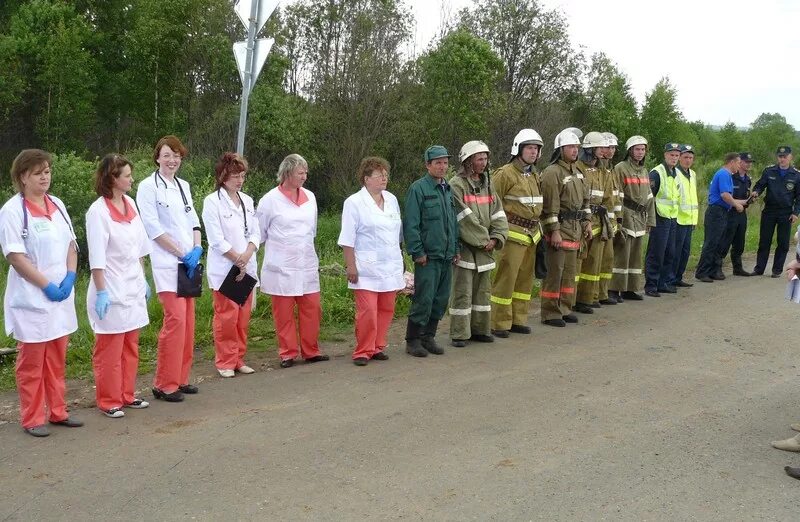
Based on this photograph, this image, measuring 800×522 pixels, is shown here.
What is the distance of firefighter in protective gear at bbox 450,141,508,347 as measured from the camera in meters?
8.64

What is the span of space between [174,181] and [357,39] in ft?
76.2

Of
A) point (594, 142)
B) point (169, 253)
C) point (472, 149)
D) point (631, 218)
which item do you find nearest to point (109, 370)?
point (169, 253)

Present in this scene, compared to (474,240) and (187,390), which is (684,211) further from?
(187,390)

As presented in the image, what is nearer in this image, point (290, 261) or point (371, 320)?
point (290, 261)

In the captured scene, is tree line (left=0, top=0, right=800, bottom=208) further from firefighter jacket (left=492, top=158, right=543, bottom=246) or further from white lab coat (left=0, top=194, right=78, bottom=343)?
white lab coat (left=0, top=194, right=78, bottom=343)

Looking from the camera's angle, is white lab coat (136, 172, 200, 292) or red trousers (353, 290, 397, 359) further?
red trousers (353, 290, 397, 359)

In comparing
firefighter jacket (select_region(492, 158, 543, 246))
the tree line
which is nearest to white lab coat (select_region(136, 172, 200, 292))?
firefighter jacket (select_region(492, 158, 543, 246))

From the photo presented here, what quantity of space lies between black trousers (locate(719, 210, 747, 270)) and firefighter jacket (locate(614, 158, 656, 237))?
2.80 m

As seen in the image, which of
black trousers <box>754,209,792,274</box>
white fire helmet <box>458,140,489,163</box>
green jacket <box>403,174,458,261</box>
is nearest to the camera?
green jacket <box>403,174,458,261</box>

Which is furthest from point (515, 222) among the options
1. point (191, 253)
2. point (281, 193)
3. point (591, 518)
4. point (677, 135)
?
point (677, 135)

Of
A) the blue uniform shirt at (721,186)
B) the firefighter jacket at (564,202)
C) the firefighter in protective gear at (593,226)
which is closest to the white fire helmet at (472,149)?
the firefighter jacket at (564,202)

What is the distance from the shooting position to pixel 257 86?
92.6 ft

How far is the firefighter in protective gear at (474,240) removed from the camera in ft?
28.3

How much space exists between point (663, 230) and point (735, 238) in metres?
2.56
